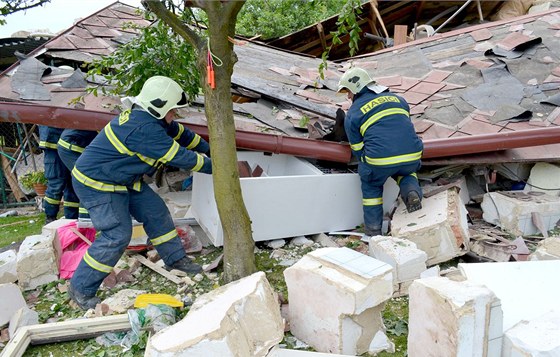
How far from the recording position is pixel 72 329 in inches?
120

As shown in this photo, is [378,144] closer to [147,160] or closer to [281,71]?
[147,160]

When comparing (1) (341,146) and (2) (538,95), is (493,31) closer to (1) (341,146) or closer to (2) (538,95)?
(2) (538,95)

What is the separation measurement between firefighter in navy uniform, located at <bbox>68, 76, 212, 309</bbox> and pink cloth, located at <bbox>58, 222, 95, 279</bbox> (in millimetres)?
459

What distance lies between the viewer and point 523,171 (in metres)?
4.86

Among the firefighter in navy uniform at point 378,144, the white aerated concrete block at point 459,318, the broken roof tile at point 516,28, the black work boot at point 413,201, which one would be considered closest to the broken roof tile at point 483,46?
the broken roof tile at point 516,28

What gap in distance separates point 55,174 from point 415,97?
462 centimetres

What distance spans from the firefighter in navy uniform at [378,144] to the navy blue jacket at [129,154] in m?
1.50

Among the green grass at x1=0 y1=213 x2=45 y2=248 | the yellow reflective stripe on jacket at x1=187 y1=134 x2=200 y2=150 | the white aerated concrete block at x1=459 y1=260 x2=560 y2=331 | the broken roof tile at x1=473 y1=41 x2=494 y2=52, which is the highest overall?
the broken roof tile at x1=473 y1=41 x2=494 y2=52

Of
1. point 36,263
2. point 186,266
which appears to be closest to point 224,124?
point 186,266

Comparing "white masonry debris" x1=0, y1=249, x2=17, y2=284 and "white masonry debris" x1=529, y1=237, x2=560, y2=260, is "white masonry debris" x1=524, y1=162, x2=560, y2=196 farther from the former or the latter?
"white masonry debris" x1=0, y1=249, x2=17, y2=284

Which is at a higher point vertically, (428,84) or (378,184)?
(428,84)

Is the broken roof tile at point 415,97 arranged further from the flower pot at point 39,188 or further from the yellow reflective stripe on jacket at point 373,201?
the flower pot at point 39,188

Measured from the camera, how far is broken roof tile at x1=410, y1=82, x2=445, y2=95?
6036mm

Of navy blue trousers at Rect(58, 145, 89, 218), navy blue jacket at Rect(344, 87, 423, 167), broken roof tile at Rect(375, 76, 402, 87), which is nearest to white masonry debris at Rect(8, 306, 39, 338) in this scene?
navy blue trousers at Rect(58, 145, 89, 218)
